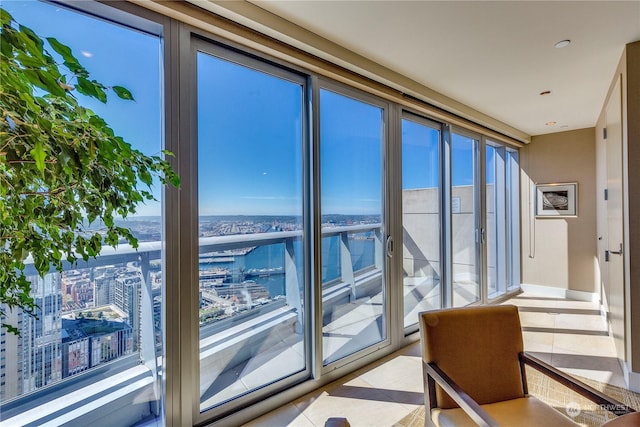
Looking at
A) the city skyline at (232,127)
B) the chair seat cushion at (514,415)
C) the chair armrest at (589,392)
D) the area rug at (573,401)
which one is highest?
the city skyline at (232,127)

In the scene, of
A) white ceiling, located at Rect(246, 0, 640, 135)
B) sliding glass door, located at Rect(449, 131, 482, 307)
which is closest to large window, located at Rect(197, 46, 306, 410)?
white ceiling, located at Rect(246, 0, 640, 135)

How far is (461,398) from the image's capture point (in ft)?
4.34

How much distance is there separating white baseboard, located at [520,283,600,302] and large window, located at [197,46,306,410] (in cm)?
458

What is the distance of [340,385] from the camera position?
2.47 m

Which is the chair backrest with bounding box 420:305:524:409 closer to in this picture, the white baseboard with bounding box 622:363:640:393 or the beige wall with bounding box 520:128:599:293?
the white baseboard with bounding box 622:363:640:393

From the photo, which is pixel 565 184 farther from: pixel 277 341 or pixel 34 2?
pixel 34 2

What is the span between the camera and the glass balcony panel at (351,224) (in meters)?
2.61

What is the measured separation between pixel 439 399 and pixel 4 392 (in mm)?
2011

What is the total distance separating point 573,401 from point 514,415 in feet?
3.94

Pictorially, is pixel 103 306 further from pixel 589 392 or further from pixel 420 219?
pixel 420 219

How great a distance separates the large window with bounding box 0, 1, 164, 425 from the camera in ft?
4.72

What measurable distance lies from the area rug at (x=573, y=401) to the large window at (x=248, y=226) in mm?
891

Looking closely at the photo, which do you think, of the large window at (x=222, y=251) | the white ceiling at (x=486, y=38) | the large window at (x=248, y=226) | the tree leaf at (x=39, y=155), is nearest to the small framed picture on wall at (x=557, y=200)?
the white ceiling at (x=486, y=38)

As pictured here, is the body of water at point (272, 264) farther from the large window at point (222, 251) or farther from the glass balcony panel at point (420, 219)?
the glass balcony panel at point (420, 219)
